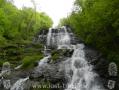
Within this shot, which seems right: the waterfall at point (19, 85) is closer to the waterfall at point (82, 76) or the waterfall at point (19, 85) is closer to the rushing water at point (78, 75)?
the rushing water at point (78, 75)

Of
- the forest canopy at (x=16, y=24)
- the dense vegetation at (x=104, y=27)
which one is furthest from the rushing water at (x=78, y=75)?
the forest canopy at (x=16, y=24)

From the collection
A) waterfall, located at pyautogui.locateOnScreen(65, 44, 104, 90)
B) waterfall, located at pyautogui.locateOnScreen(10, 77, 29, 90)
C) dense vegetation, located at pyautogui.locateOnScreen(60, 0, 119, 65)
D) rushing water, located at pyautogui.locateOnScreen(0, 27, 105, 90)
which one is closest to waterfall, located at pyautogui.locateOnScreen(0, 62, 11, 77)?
rushing water, located at pyautogui.locateOnScreen(0, 27, 105, 90)

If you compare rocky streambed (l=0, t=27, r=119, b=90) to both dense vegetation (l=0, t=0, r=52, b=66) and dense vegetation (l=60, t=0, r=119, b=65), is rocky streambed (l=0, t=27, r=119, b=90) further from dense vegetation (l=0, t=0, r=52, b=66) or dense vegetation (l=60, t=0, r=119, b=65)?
dense vegetation (l=0, t=0, r=52, b=66)

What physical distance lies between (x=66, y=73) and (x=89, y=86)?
2.46 meters

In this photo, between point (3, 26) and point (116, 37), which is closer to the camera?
point (116, 37)

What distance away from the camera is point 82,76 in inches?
978

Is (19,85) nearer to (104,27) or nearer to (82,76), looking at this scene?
(82,76)

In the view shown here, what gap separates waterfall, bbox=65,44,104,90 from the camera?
23656 mm

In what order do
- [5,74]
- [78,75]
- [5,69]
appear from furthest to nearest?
1. [5,69]
2. [5,74]
3. [78,75]

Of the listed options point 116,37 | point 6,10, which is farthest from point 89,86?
point 6,10

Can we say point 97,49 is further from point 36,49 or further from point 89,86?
point 36,49

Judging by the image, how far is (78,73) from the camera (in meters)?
25.2

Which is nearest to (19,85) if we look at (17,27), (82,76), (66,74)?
(66,74)

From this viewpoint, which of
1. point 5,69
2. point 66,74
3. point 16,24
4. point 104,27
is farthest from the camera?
point 16,24
